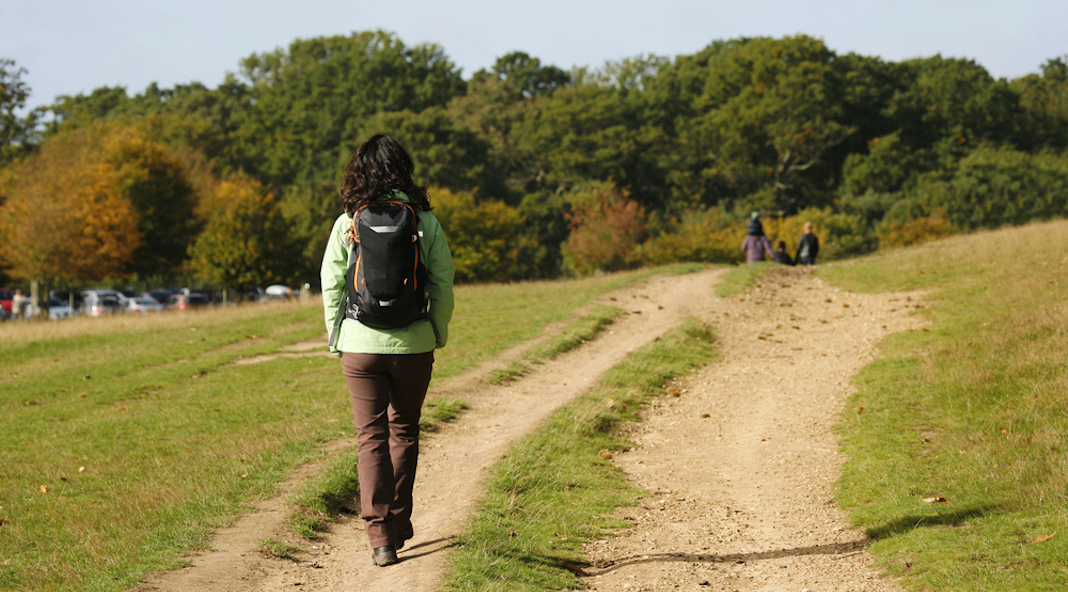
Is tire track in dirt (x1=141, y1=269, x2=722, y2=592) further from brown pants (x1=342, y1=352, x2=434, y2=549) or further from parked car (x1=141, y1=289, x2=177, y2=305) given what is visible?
parked car (x1=141, y1=289, x2=177, y2=305)

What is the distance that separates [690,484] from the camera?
21.7ft

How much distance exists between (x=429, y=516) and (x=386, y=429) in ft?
4.38

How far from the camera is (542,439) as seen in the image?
736 cm

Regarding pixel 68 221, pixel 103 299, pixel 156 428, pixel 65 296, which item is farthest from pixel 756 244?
pixel 65 296

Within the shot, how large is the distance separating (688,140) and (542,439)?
176 ft

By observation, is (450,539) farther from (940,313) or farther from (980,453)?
(940,313)

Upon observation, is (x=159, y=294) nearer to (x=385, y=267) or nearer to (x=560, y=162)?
(x=560, y=162)

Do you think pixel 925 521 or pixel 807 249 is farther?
pixel 807 249

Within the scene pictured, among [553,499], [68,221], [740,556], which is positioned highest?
[68,221]

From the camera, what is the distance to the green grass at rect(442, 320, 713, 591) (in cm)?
468

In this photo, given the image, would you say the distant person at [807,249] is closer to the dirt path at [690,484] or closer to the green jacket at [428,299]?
the dirt path at [690,484]

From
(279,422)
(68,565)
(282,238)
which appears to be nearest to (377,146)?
(68,565)

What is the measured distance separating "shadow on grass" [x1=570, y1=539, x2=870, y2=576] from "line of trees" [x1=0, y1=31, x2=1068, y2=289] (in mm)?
30978

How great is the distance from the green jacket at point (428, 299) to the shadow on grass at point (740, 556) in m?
1.66
